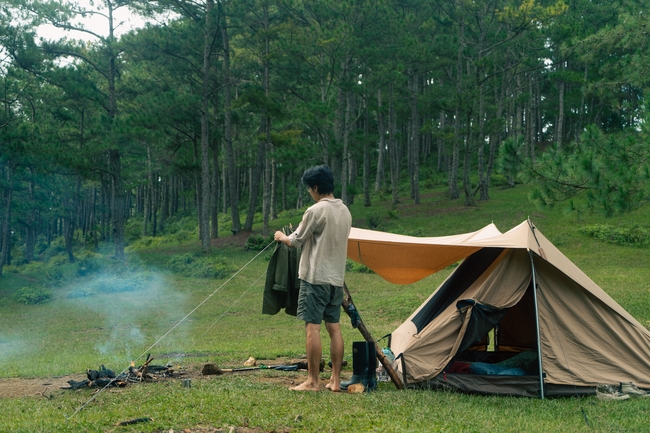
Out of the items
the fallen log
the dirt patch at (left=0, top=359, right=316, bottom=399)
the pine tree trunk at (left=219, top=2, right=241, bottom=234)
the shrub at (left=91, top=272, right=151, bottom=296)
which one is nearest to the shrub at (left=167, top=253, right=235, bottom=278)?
the shrub at (left=91, top=272, right=151, bottom=296)

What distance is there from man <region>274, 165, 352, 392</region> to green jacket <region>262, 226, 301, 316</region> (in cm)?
57

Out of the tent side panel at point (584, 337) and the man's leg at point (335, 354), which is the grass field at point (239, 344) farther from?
the tent side panel at point (584, 337)

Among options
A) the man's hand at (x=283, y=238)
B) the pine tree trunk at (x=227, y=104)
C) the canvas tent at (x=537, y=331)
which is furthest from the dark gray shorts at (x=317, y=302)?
the pine tree trunk at (x=227, y=104)

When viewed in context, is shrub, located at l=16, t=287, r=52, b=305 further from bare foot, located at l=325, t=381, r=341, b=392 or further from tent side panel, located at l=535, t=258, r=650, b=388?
tent side panel, located at l=535, t=258, r=650, b=388

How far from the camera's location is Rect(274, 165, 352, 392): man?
5699 mm

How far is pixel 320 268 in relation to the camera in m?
5.73

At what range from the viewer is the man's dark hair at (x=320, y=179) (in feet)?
19.2

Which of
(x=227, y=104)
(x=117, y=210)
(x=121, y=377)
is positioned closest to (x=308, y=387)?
(x=121, y=377)

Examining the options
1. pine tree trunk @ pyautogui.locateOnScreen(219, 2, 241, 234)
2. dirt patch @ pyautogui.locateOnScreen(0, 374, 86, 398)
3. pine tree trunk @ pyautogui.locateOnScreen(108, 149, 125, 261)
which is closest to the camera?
dirt patch @ pyautogui.locateOnScreen(0, 374, 86, 398)

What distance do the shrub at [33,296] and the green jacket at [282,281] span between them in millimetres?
15269

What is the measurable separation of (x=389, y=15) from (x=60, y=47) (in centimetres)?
1312

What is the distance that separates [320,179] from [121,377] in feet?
9.60

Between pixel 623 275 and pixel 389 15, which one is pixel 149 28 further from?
pixel 623 275

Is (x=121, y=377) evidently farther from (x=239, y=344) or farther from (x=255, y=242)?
(x=255, y=242)
